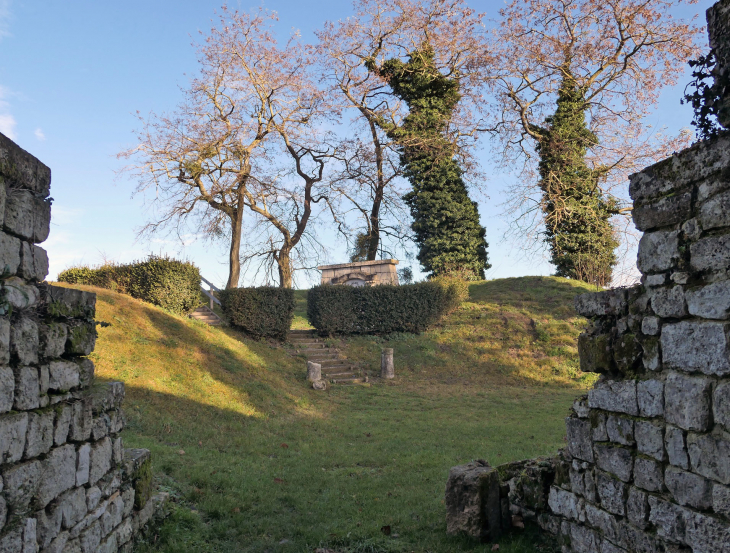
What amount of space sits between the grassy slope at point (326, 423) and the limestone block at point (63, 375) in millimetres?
1984

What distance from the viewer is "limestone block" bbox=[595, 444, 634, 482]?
147 inches

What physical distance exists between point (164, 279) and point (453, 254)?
13.7 meters

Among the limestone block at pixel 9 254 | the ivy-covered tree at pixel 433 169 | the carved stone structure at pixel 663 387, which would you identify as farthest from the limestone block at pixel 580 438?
the ivy-covered tree at pixel 433 169

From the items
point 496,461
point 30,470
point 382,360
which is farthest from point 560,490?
point 382,360

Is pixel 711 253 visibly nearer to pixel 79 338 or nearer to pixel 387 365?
pixel 79 338

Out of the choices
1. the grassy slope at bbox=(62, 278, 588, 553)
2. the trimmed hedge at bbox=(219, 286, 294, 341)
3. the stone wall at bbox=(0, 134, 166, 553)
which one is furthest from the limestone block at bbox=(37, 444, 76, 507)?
the trimmed hedge at bbox=(219, 286, 294, 341)

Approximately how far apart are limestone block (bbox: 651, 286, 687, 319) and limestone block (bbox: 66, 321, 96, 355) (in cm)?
435

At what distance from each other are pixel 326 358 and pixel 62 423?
1310 centimetres

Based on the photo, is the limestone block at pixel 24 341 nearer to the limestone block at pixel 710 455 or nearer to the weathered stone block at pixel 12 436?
the weathered stone block at pixel 12 436

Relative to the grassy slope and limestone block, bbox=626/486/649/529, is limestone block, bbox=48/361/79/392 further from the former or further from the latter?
limestone block, bbox=626/486/649/529

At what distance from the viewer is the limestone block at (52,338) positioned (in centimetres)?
358

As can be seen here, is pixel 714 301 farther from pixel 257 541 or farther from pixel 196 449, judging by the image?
pixel 196 449

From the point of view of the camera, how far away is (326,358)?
1659 cm

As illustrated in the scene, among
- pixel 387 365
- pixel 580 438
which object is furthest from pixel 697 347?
pixel 387 365
